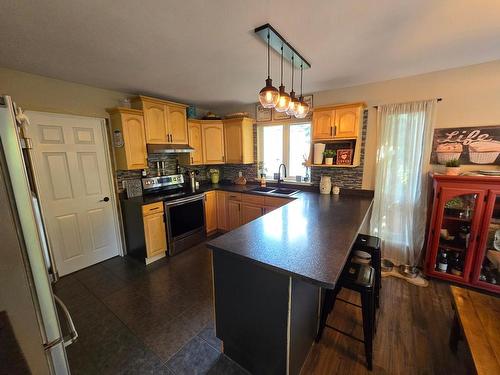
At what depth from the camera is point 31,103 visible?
214 centimetres

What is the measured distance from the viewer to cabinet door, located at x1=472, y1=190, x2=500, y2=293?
80.0 inches

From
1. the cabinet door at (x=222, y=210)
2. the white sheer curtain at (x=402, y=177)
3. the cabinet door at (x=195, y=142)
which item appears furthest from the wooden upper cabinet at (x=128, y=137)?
the white sheer curtain at (x=402, y=177)

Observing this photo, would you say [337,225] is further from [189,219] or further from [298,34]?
[189,219]

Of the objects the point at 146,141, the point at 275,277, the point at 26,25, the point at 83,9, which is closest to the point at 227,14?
the point at 83,9

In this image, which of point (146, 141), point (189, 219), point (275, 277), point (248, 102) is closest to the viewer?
point (275, 277)

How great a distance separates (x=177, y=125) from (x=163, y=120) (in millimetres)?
242

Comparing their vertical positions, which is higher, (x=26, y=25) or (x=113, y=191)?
(x=26, y=25)

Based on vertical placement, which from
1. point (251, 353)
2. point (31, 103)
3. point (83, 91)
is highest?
point (83, 91)

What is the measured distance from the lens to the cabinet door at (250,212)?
323 centimetres

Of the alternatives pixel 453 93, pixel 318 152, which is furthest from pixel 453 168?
pixel 318 152

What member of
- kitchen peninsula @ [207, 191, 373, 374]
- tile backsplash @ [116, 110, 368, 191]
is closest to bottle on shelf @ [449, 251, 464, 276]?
tile backsplash @ [116, 110, 368, 191]

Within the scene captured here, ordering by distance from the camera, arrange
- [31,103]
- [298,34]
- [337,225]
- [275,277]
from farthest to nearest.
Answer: [31,103], [337,225], [298,34], [275,277]

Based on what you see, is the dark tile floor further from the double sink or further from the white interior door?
the double sink

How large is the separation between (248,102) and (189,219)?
224 centimetres
